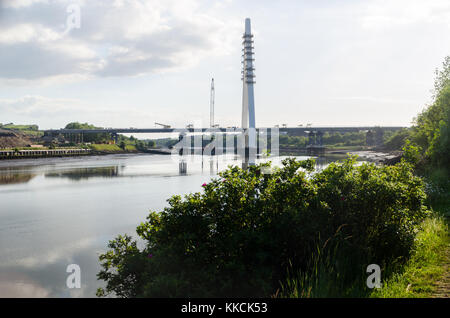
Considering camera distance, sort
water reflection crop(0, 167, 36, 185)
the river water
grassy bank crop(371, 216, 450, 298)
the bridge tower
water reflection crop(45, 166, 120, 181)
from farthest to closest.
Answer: the bridge tower, water reflection crop(45, 166, 120, 181), water reflection crop(0, 167, 36, 185), the river water, grassy bank crop(371, 216, 450, 298)

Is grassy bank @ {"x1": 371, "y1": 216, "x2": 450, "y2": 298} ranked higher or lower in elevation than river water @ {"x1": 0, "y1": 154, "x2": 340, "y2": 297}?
higher

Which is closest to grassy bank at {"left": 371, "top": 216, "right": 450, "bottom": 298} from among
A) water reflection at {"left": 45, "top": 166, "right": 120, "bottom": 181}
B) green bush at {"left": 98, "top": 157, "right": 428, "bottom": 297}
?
green bush at {"left": 98, "top": 157, "right": 428, "bottom": 297}

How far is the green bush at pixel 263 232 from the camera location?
6.72m

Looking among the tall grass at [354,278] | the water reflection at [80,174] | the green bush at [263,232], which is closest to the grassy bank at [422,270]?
the tall grass at [354,278]

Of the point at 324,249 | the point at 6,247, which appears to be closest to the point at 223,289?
the point at 324,249

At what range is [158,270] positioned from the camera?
6.64 metres

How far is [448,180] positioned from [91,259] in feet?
64.0

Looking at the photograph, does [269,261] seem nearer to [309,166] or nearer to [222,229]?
[222,229]

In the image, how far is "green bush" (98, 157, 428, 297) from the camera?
22.0ft

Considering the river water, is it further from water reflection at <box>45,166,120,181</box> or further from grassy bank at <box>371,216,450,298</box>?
water reflection at <box>45,166,120,181</box>

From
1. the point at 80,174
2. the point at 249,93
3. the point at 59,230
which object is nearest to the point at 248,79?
the point at 249,93

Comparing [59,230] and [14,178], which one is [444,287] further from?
[14,178]

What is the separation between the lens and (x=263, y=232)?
286 inches

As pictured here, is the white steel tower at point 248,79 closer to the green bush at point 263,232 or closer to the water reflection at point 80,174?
the water reflection at point 80,174
